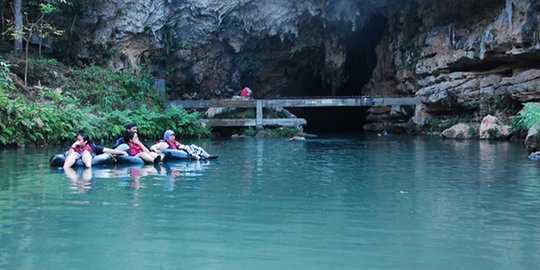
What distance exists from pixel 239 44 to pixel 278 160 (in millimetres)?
18812

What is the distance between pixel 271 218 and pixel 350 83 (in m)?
32.5

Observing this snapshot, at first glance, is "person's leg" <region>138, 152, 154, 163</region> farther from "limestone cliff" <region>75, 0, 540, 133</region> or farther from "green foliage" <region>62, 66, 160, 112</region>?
"limestone cliff" <region>75, 0, 540, 133</region>

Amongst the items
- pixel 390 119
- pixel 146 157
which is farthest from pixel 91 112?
pixel 390 119

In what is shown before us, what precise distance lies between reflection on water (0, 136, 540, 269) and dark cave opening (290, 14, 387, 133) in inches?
950

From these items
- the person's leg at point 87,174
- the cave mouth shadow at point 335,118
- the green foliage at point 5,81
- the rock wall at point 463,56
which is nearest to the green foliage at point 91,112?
the green foliage at point 5,81

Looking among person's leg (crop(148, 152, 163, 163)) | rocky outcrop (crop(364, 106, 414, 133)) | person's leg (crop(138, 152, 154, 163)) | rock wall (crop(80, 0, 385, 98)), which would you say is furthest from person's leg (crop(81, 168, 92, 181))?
rocky outcrop (crop(364, 106, 414, 133))

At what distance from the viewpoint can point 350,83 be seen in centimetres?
3822

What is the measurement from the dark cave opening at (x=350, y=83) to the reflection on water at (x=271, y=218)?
79.1 feet

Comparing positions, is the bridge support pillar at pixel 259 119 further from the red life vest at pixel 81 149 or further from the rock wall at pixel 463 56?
the red life vest at pixel 81 149

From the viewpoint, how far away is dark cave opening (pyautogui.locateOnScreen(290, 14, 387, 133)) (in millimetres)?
35625

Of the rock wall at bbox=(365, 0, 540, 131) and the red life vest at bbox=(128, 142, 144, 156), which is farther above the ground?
the rock wall at bbox=(365, 0, 540, 131)

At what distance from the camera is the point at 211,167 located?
12.6 metres

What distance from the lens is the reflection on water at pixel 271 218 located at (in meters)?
4.83

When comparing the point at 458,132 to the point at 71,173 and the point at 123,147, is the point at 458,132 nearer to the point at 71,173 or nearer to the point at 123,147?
the point at 123,147
